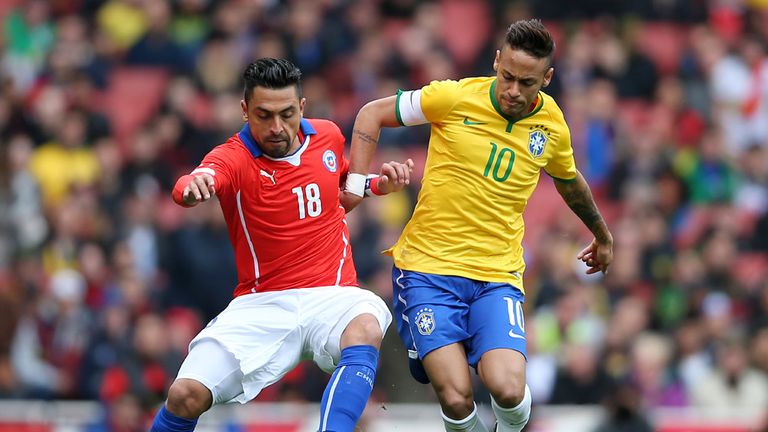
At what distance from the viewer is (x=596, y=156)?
62.3 feet

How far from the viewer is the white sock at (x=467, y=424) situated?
949 centimetres

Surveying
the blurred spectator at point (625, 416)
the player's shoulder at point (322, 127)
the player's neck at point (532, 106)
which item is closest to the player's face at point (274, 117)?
the player's shoulder at point (322, 127)

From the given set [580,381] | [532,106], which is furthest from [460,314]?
[580,381]

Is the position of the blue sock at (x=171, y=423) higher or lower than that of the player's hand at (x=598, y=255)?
lower

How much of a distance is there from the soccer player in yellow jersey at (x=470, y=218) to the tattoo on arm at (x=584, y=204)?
0.60ft

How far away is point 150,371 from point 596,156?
673 centimetres

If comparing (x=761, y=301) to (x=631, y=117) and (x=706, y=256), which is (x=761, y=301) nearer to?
(x=706, y=256)

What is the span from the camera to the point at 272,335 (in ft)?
31.3

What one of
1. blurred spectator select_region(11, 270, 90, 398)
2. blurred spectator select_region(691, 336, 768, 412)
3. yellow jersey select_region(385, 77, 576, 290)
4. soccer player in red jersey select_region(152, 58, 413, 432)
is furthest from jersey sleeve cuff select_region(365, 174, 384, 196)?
blurred spectator select_region(691, 336, 768, 412)

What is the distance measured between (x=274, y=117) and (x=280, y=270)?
3.16 feet

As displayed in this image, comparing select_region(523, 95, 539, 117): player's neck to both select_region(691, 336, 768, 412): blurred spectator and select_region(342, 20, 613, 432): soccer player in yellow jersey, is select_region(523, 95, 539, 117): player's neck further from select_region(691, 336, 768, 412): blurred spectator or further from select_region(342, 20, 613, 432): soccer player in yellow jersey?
select_region(691, 336, 768, 412): blurred spectator

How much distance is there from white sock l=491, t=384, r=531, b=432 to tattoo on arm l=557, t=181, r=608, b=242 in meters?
1.25

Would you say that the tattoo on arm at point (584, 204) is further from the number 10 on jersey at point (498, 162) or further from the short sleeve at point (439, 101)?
the short sleeve at point (439, 101)

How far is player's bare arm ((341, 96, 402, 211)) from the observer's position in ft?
32.3
